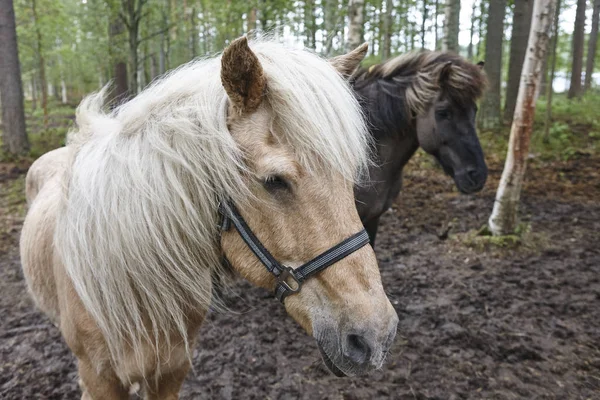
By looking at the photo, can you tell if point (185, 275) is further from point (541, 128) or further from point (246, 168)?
point (541, 128)

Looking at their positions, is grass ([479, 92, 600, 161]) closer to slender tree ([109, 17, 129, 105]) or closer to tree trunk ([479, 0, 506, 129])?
tree trunk ([479, 0, 506, 129])

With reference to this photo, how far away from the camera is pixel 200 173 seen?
4.78ft

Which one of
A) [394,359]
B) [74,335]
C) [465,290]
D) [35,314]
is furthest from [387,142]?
[35,314]

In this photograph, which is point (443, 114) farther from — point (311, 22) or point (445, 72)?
point (311, 22)

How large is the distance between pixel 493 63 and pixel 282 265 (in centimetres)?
1151

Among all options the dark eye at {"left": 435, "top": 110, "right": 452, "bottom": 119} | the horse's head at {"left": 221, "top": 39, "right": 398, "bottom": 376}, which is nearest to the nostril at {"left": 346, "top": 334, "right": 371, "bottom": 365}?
the horse's head at {"left": 221, "top": 39, "right": 398, "bottom": 376}

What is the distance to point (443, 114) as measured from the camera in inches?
167

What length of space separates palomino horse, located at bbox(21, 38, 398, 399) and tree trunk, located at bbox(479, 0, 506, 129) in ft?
34.6

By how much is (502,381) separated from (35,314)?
439cm

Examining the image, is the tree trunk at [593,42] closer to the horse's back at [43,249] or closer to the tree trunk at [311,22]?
the tree trunk at [311,22]

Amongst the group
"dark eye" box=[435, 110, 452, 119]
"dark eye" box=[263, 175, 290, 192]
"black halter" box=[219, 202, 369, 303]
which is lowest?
"dark eye" box=[435, 110, 452, 119]

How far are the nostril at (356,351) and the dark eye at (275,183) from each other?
0.55 meters

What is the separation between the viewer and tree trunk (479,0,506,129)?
35.1 ft

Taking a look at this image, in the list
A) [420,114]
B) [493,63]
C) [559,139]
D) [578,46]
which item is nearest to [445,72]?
[420,114]
